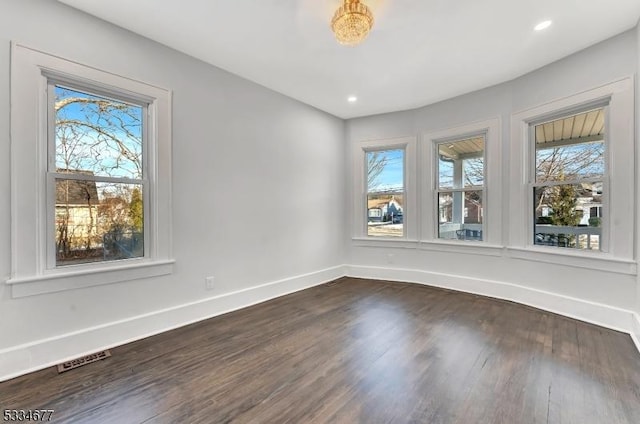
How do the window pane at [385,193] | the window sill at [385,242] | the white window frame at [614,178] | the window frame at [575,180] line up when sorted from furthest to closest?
the window pane at [385,193]
the window sill at [385,242]
the window frame at [575,180]
the white window frame at [614,178]

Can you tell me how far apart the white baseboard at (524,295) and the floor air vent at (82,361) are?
11.7 feet

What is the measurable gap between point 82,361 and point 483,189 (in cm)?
465

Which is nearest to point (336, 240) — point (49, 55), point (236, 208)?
point (236, 208)

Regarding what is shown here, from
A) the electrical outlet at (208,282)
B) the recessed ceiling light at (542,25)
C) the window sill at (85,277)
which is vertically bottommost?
the electrical outlet at (208,282)

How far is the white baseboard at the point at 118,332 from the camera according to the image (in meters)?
2.15

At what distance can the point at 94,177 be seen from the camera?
2582 mm

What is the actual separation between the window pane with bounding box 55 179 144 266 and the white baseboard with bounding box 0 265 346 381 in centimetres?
59

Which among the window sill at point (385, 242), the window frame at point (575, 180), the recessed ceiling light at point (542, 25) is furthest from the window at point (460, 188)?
the recessed ceiling light at point (542, 25)

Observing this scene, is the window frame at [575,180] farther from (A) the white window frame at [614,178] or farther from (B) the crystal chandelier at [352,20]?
(B) the crystal chandelier at [352,20]

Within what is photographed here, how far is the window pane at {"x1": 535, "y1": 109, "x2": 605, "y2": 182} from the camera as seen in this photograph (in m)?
3.14

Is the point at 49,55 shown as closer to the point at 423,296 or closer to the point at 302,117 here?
the point at 302,117

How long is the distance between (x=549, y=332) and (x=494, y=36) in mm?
2807

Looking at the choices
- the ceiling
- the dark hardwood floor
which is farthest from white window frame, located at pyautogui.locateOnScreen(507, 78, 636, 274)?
the dark hardwood floor

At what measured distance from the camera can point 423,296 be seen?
13.1 feet
